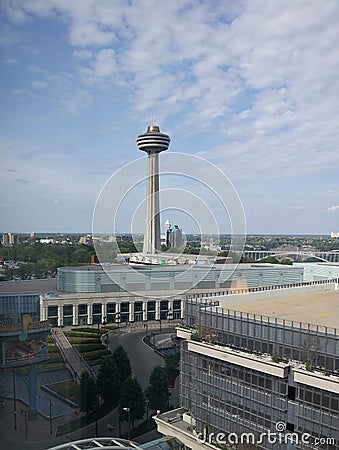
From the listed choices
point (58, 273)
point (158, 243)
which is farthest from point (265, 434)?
point (158, 243)

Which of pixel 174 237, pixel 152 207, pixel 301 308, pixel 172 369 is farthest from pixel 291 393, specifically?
pixel 174 237

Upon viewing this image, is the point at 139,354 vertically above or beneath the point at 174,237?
beneath

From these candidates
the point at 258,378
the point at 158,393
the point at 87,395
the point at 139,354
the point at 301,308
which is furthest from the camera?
the point at 139,354

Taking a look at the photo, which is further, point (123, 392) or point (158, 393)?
point (158, 393)

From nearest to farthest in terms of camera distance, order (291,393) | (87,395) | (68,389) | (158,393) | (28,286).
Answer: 1. (291,393)
2. (87,395)
3. (68,389)
4. (158,393)
5. (28,286)

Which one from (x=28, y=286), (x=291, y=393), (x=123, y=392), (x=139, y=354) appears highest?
(x=28, y=286)

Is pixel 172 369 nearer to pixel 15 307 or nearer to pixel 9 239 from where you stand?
pixel 15 307

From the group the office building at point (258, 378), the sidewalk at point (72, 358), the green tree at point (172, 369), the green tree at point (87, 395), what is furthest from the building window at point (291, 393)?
the sidewalk at point (72, 358)
